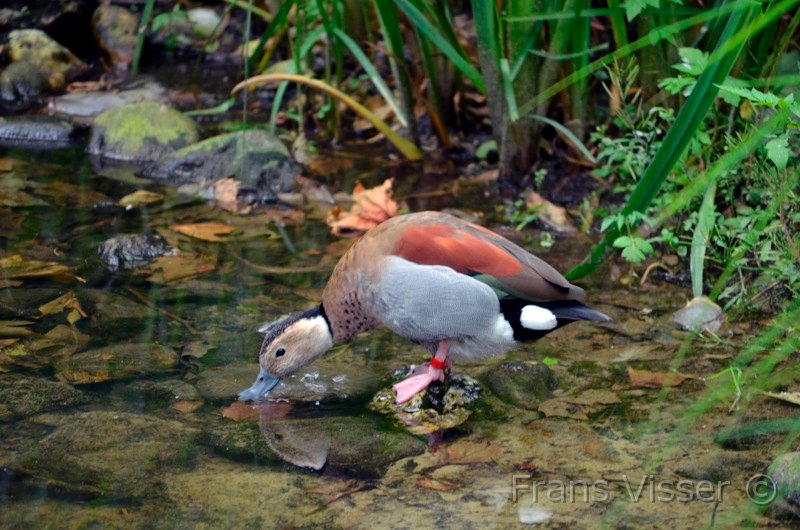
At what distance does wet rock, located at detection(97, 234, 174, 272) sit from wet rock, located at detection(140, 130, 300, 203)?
1032 millimetres

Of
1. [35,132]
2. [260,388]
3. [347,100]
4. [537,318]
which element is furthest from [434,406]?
[35,132]

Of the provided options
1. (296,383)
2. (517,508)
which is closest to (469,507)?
(517,508)

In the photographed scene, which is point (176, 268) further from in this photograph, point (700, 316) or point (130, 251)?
point (700, 316)

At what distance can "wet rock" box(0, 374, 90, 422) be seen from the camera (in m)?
3.64

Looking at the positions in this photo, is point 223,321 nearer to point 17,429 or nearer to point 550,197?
point 17,429

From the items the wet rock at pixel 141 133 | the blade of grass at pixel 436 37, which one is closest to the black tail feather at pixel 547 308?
the blade of grass at pixel 436 37

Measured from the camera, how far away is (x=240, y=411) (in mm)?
3781

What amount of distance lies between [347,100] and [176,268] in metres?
1.78

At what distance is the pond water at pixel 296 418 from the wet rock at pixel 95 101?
99.2 inches

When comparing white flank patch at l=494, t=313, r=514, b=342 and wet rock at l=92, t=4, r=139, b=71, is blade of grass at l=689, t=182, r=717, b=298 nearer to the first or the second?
white flank patch at l=494, t=313, r=514, b=342

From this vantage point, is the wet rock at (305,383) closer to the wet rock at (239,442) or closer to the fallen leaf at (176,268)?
the wet rock at (239,442)

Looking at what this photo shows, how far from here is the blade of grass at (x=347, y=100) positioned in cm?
618

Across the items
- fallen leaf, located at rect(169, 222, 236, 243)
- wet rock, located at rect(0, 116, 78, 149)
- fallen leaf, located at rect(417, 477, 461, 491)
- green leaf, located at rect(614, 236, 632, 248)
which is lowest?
fallen leaf, located at rect(169, 222, 236, 243)

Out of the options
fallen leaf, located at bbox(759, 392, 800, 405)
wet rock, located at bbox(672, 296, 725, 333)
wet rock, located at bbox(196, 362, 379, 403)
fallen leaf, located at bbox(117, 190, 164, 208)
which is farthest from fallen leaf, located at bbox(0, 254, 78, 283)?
fallen leaf, located at bbox(759, 392, 800, 405)
